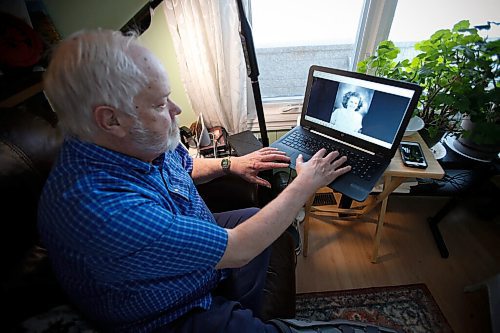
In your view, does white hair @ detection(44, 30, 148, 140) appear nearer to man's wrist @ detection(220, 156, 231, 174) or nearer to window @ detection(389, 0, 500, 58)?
man's wrist @ detection(220, 156, 231, 174)

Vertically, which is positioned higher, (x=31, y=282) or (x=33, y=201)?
(x=33, y=201)

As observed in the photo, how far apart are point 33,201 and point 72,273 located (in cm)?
24

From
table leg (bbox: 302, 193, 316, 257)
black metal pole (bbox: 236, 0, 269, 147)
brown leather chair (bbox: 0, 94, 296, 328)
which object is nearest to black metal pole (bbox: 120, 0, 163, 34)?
black metal pole (bbox: 236, 0, 269, 147)

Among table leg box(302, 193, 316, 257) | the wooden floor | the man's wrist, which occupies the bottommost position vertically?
the wooden floor

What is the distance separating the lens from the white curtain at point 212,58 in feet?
4.04

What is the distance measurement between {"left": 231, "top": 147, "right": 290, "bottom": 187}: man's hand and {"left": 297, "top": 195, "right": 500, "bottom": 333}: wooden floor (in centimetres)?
64

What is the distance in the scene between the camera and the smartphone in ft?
3.27

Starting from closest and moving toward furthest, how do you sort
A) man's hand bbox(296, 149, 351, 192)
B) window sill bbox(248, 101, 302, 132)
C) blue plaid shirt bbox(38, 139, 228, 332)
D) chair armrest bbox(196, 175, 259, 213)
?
blue plaid shirt bbox(38, 139, 228, 332)
man's hand bbox(296, 149, 351, 192)
chair armrest bbox(196, 175, 259, 213)
window sill bbox(248, 101, 302, 132)

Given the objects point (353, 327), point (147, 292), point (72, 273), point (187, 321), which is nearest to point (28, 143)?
point (72, 273)

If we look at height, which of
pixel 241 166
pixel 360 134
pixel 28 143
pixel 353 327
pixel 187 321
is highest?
pixel 28 143

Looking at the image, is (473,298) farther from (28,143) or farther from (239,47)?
(28,143)

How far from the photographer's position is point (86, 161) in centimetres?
60

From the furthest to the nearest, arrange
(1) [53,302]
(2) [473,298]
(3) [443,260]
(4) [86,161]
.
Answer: (3) [443,260] < (2) [473,298] < (1) [53,302] < (4) [86,161]

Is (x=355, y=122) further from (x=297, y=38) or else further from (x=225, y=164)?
(x=297, y=38)
